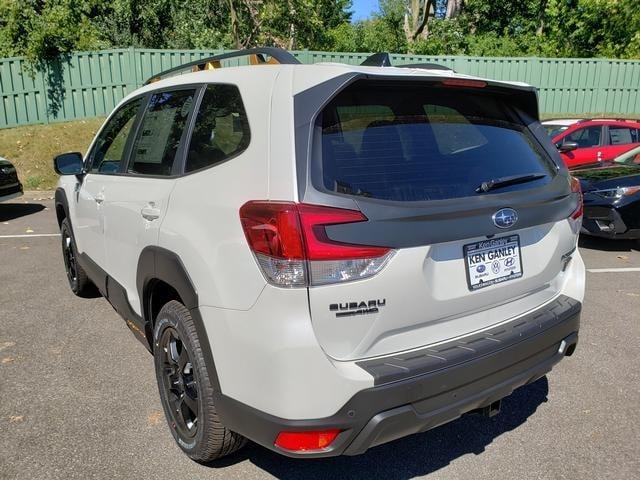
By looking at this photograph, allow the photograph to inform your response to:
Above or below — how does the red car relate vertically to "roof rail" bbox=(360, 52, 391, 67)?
below

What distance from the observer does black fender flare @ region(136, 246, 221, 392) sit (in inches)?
89.8

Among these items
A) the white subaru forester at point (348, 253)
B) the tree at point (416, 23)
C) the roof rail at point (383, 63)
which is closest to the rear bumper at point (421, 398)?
the white subaru forester at point (348, 253)

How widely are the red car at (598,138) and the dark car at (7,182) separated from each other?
32.5ft

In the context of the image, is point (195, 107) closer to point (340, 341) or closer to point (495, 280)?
point (340, 341)

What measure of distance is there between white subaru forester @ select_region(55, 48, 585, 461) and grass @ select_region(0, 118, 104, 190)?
1112 centimetres

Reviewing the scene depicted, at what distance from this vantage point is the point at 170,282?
2525mm

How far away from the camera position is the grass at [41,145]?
12565 mm

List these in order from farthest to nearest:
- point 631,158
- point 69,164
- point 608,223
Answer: point 631,158 < point 608,223 < point 69,164

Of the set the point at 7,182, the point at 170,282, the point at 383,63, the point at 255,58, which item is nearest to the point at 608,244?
the point at 383,63

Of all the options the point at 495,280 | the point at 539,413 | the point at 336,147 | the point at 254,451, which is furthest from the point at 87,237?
the point at 539,413

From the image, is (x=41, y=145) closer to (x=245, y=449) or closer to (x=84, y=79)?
(x=84, y=79)

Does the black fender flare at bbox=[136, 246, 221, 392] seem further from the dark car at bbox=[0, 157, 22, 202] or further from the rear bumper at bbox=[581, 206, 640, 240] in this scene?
the dark car at bbox=[0, 157, 22, 202]

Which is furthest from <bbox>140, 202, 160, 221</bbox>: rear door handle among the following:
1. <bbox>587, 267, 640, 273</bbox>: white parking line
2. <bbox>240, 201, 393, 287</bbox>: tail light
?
<bbox>587, 267, 640, 273</bbox>: white parking line

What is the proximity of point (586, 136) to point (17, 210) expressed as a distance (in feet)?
36.2
